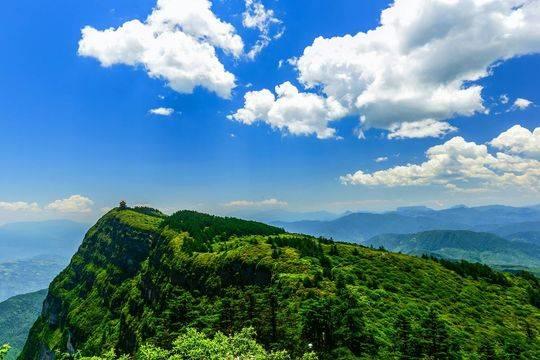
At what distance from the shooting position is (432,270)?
4481 inches

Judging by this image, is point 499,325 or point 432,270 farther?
point 432,270

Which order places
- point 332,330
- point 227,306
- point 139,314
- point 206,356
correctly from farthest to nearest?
point 139,314 → point 227,306 → point 332,330 → point 206,356

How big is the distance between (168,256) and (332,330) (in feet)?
373

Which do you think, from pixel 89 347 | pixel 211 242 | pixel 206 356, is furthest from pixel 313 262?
pixel 89 347

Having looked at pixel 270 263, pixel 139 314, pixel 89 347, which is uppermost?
pixel 270 263

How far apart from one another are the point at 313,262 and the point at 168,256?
78.9m

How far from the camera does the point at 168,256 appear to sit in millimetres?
156375

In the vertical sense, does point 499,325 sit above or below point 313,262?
below

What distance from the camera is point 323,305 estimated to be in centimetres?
5650

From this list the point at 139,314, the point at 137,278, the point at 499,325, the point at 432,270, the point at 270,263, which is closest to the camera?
the point at 499,325

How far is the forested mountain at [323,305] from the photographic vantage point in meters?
53.5

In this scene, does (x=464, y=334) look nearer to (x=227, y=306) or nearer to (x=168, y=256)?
(x=227, y=306)

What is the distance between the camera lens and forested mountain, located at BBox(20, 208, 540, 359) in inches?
2106

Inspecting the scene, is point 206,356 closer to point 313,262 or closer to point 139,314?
point 313,262
